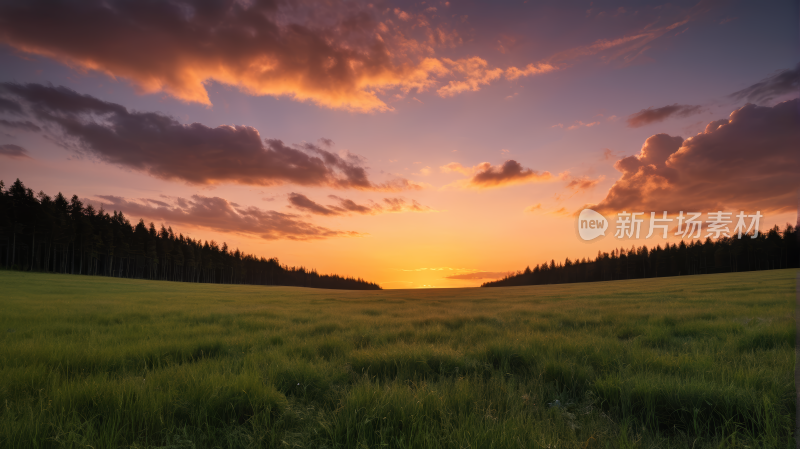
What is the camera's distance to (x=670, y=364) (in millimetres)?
4367

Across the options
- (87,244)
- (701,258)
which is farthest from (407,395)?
(701,258)

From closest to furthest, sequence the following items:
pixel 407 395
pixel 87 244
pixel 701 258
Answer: pixel 407 395, pixel 87 244, pixel 701 258

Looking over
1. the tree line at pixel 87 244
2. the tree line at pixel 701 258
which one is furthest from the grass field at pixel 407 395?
the tree line at pixel 701 258

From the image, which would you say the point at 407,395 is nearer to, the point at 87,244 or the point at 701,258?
the point at 87,244

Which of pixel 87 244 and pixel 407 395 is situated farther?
pixel 87 244

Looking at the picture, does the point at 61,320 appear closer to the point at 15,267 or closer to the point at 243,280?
the point at 15,267

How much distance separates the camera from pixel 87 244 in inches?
2785

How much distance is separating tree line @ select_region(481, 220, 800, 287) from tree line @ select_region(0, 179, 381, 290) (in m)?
164

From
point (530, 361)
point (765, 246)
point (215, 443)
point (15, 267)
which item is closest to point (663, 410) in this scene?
point (530, 361)

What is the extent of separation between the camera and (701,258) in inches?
4247

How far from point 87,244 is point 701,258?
183 meters

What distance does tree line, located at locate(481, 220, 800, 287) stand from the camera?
9181 cm

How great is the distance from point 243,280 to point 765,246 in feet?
629

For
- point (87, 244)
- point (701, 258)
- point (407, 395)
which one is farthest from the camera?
point (701, 258)
